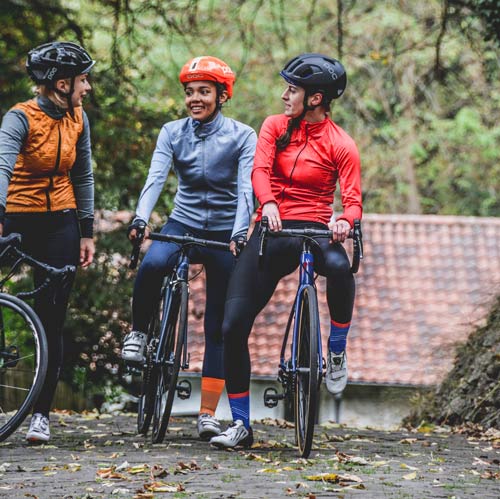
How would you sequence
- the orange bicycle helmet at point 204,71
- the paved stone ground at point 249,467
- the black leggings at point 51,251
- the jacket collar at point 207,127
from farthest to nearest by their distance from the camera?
the jacket collar at point 207,127 < the orange bicycle helmet at point 204,71 < the black leggings at point 51,251 < the paved stone ground at point 249,467

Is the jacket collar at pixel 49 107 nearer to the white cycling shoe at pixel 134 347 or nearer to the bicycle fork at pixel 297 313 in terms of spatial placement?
the white cycling shoe at pixel 134 347

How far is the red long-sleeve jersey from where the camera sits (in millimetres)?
6227

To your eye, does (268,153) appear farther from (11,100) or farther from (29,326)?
(11,100)

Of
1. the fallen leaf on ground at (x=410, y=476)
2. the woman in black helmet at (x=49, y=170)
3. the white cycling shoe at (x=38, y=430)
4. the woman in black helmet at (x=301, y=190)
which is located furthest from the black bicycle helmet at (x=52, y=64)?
the fallen leaf on ground at (x=410, y=476)

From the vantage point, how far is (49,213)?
21.5 ft

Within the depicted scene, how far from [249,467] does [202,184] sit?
6.39 feet

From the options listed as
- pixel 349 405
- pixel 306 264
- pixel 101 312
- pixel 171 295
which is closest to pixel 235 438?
pixel 171 295

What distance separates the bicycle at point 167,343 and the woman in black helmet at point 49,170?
1.60ft

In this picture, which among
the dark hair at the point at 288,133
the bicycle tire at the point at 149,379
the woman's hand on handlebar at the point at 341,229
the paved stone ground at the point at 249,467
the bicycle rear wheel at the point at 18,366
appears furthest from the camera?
the bicycle tire at the point at 149,379

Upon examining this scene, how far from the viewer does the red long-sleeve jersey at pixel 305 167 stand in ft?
20.4

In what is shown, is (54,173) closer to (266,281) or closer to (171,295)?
(171,295)

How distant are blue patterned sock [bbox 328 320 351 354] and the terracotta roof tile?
16.5 m

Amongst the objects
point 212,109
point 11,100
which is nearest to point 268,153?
point 212,109

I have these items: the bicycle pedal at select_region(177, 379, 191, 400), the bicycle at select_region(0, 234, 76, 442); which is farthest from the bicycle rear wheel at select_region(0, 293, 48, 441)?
the bicycle pedal at select_region(177, 379, 191, 400)
